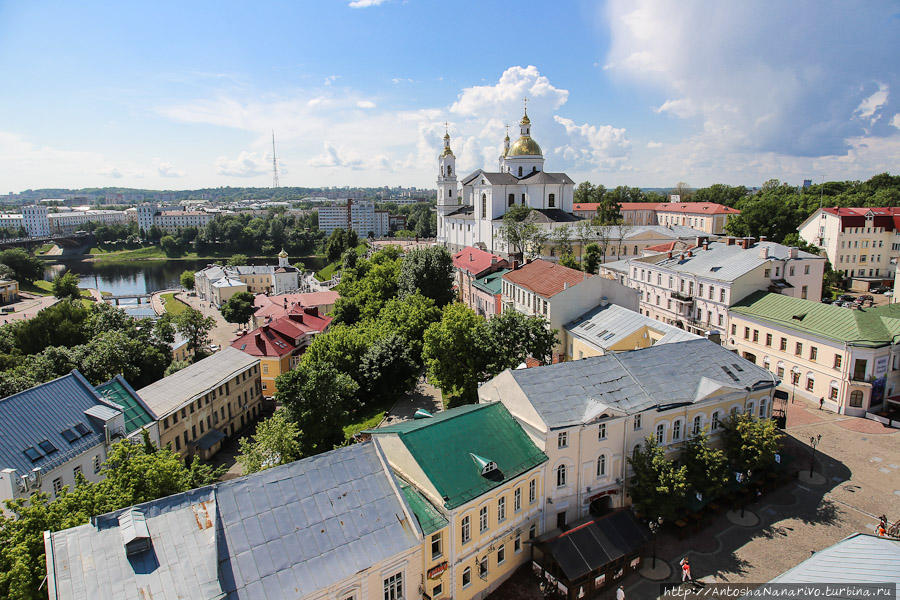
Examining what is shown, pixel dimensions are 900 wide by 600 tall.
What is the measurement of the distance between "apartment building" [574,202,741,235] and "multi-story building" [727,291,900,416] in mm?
65328

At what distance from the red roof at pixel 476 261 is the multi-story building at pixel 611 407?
3015 centimetres

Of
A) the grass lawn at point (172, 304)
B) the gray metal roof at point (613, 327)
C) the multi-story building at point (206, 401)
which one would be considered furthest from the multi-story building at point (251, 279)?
the gray metal roof at point (613, 327)

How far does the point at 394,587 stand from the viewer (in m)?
17.8

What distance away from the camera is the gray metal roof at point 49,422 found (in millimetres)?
25969

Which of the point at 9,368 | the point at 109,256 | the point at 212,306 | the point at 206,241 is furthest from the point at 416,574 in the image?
the point at 109,256

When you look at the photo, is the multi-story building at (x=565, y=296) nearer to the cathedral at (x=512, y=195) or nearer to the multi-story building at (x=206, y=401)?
the multi-story building at (x=206, y=401)

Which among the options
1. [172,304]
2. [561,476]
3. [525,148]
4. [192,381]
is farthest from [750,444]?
[172,304]

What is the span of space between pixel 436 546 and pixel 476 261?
44541 mm

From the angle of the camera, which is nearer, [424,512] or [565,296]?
[424,512]

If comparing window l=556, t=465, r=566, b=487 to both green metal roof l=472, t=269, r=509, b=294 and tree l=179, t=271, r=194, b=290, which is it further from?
tree l=179, t=271, r=194, b=290

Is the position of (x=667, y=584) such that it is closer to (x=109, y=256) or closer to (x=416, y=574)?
(x=416, y=574)

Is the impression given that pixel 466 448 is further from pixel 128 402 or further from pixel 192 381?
pixel 192 381

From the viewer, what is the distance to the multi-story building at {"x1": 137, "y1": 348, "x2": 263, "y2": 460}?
35156 millimetres

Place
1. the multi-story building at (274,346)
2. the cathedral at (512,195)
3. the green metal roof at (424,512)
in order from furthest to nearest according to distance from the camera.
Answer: the cathedral at (512,195) < the multi-story building at (274,346) < the green metal roof at (424,512)
